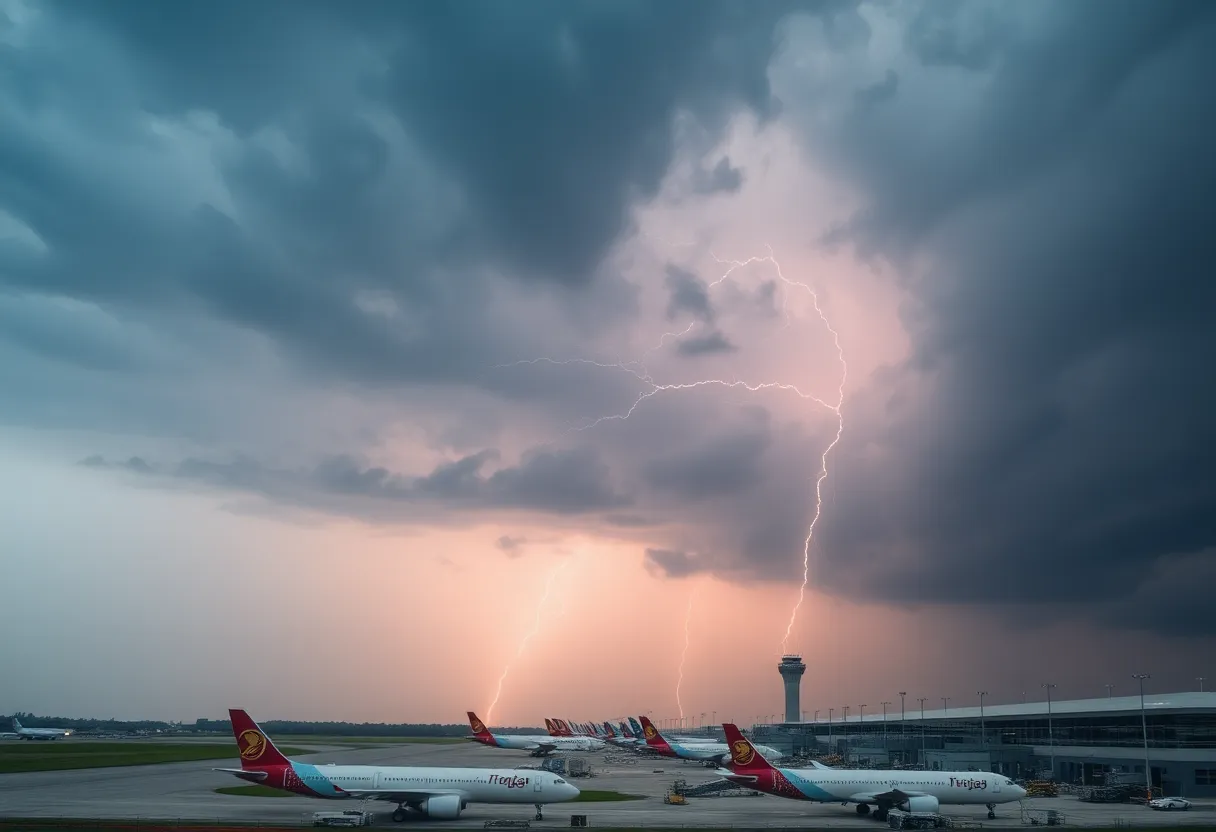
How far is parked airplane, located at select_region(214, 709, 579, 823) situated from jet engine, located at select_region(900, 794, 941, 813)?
27912 millimetres

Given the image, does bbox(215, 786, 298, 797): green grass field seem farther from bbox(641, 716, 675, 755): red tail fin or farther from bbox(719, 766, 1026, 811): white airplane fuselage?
bbox(641, 716, 675, 755): red tail fin

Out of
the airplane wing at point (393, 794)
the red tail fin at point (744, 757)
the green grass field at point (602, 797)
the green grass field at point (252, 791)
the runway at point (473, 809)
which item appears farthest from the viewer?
the green grass field at point (602, 797)

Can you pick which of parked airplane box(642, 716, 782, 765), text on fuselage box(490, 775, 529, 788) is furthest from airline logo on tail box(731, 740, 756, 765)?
parked airplane box(642, 716, 782, 765)

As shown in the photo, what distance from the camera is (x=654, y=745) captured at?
504 ft

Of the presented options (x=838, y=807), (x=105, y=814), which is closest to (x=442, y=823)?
(x=105, y=814)

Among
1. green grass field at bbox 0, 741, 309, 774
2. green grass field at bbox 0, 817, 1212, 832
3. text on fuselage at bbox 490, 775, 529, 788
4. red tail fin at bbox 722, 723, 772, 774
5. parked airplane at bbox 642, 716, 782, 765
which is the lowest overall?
green grass field at bbox 0, 741, 309, 774

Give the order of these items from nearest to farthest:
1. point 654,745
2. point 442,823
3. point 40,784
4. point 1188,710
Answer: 1. point 442,823
2. point 40,784
3. point 1188,710
4. point 654,745

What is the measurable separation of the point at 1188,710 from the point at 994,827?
198ft

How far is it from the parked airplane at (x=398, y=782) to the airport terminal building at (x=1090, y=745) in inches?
2770

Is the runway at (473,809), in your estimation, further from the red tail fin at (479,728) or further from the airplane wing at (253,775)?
the red tail fin at (479,728)

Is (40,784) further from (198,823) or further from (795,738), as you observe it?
(795,738)

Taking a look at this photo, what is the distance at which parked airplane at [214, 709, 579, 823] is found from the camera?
6900cm

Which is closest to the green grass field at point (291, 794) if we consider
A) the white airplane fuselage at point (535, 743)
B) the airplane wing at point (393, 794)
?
the airplane wing at point (393, 794)

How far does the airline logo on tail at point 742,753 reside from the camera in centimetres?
8012
